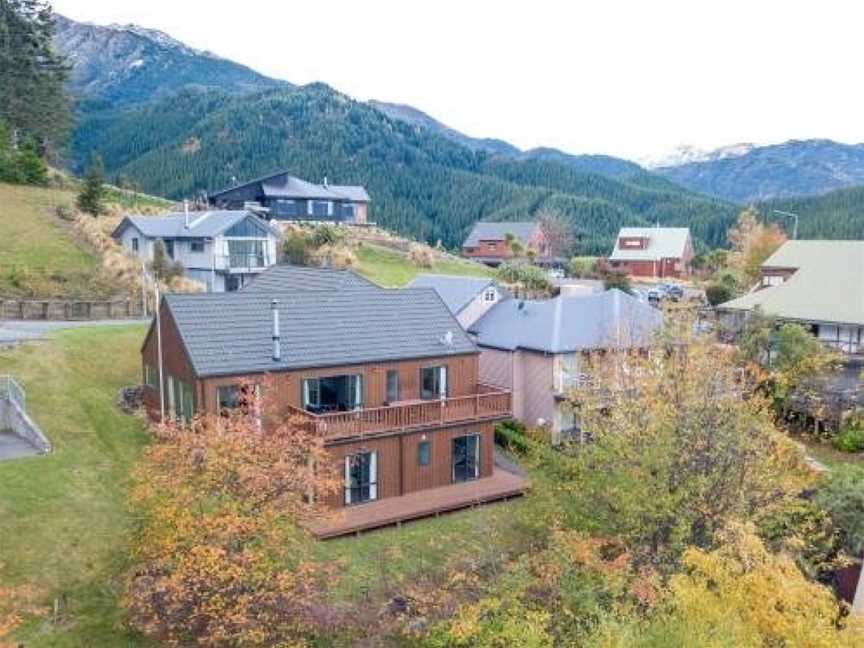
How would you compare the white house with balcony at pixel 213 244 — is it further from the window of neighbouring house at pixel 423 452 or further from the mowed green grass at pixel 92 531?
the window of neighbouring house at pixel 423 452

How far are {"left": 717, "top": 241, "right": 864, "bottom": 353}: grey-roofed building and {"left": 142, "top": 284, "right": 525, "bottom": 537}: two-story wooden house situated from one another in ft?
75.3

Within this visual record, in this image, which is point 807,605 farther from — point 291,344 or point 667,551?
point 291,344

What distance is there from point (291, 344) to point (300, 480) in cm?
886

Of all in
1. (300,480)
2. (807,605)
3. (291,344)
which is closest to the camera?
(807,605)

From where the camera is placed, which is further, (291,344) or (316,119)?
(316,119)

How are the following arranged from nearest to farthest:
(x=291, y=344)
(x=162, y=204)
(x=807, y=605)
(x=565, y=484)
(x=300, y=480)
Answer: (x=807, y=605), (x=300, y=480), (x=565, y=484), (x=291, y=344), (x=162, y=204)

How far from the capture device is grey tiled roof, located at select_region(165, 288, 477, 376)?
2509 cm

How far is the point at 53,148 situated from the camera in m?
85.6

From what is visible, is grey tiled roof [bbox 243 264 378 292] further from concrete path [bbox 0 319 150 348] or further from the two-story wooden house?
concrete path [bbox 0 319 150 348]

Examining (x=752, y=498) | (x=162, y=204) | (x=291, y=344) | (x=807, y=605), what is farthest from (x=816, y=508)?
(x=162, y=204)

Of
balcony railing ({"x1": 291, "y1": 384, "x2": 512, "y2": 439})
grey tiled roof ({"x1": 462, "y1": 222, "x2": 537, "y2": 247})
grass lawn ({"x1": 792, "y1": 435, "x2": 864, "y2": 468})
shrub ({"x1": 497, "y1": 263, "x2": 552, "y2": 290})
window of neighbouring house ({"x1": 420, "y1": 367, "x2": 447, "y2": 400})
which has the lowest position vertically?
grass lawn ({"x1": 792, "y1": 435, "x2": 864, "y2": 468})

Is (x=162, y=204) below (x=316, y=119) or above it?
below

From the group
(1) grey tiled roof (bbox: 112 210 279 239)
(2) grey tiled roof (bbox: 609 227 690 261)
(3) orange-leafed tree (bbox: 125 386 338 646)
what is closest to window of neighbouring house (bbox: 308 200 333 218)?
(1) grey tiled roof (bbox: 112 210 279 239)

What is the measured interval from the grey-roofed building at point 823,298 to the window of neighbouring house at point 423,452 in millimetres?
24896
